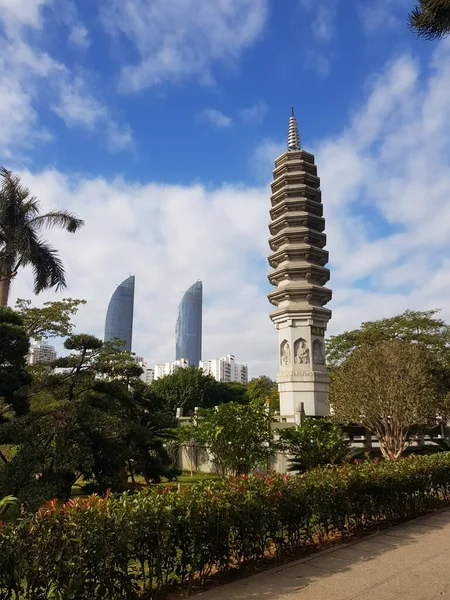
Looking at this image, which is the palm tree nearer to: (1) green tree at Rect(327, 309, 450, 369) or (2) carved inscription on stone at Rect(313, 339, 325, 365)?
(2) carved inscription on stone at Rect(313, 339, 325, 365)

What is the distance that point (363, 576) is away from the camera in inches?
200

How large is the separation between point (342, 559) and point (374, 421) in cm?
1179

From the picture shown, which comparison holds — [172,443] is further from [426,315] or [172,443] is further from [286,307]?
[426,315]

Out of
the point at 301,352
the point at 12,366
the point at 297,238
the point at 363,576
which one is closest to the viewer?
the point at 363,576

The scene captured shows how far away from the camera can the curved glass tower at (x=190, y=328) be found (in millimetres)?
142750

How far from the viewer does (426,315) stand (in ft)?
108

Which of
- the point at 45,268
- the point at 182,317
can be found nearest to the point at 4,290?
the point at 45,268

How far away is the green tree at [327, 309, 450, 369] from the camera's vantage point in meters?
30.5

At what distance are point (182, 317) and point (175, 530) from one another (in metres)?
142

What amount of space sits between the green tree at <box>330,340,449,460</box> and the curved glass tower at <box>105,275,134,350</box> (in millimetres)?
105993

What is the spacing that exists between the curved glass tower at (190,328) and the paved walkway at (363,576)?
136 m

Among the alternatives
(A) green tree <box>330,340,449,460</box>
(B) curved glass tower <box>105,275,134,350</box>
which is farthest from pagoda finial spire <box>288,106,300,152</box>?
(B) curved glass tower <box>105,275,134,350</box>

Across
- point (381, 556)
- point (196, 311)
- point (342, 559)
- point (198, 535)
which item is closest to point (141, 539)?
point (198, 535)

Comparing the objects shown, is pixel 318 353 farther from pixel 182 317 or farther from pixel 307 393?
pixel 182 317
